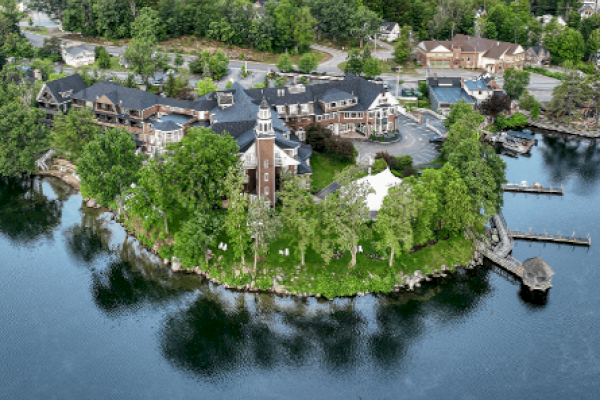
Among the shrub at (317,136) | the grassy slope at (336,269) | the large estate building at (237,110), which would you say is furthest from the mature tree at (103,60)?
the grassy slope at (336,269)

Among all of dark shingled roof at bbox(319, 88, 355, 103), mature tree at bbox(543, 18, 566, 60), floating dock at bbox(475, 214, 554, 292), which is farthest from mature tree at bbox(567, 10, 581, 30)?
floating dock at bbox(475, 214, 554, 292)

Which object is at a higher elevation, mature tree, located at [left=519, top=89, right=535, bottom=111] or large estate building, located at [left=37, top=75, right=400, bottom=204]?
large estate building, located at [left=37, top=75, right=400, bottom=204]

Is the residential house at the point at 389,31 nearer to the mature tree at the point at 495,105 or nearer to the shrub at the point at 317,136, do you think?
the mature tree at the point at 495,105

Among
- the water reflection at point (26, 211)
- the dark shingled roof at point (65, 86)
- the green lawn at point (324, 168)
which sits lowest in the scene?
the water reflection at point (26, 211)

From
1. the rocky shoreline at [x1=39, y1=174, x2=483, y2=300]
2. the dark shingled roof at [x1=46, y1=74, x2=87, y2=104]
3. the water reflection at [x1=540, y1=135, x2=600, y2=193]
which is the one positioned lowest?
the rocky shoreline at [x1=39, y1=174, x2=483, y2=300]

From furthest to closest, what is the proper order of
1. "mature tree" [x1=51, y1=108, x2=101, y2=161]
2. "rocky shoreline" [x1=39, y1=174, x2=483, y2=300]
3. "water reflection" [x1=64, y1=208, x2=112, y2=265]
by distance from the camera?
"mature tree" [x1=51, y1=108, x2=101, y2=161] → "water reflection" [x1=64, y1=208, x2=112, y2=265] → "rocky shoreline" [x1=39, y1=174, x2=483, y2=300]

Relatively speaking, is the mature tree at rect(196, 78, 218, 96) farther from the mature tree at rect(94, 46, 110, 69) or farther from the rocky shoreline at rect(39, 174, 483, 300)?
the rocky shoreline at rect(39, 174, 483, 300)
